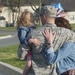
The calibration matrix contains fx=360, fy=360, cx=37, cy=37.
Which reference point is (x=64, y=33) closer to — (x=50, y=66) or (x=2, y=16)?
(x=50, y=66)

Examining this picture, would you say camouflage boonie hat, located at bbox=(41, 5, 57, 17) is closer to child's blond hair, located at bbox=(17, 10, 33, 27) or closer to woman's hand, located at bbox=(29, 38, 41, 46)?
woman's hand, located at bbox=(29, 38, 41, 46)

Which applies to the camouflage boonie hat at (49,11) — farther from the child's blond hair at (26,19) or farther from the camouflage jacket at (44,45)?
the child's blond hair at (26,19)

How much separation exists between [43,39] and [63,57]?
308mm

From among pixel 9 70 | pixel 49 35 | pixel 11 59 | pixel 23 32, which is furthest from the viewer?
pixel 11 59

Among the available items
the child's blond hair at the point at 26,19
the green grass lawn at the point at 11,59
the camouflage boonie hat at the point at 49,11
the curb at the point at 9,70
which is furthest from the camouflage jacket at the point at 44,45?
the green grass lawn at the point at 11,59

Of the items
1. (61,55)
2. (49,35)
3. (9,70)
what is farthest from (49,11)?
(9,70)

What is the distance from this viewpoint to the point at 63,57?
13.5 feet

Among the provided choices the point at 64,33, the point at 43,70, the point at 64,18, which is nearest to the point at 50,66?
the point at 43,70

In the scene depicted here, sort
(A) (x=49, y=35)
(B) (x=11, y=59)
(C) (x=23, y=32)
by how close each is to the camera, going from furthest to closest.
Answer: (B) (x=11, y=59) → (C) (x=23, y=32) → (A) (x=49, y=35)

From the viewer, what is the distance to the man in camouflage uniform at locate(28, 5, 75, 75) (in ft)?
13.5

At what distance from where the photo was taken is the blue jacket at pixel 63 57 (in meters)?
4.08

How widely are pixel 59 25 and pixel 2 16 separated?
67046 millimetres

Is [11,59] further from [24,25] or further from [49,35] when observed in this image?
[49,35]

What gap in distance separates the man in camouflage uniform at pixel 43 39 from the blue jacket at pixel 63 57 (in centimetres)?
6
